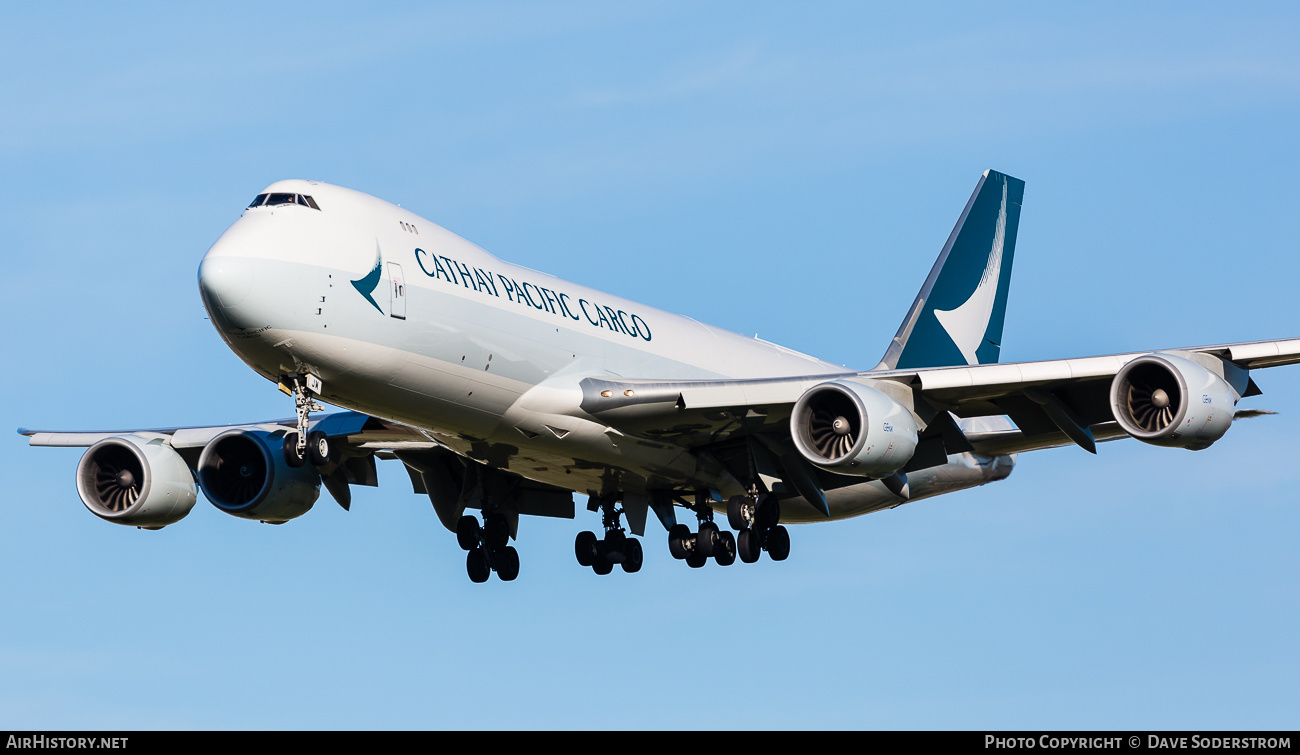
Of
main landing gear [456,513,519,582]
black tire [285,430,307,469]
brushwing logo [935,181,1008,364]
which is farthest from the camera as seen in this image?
brushwing logo [935,181,1008,364]

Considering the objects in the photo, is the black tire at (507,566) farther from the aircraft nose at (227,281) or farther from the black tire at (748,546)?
the aircraft nose at (227,281)

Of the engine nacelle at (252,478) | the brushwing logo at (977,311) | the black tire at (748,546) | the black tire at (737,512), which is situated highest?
the brushwing logo at (977,311)

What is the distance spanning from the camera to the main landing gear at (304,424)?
82.7ft

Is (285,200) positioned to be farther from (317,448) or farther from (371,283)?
(317,448)

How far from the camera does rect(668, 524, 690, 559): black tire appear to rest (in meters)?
32.5

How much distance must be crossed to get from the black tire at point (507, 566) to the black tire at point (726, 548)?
4777 millimetres

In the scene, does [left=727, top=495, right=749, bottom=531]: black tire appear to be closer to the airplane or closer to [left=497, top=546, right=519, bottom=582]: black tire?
the airplane

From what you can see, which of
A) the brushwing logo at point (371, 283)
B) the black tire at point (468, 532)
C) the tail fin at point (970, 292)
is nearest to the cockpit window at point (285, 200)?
the brushwing logo at point (371, 283)

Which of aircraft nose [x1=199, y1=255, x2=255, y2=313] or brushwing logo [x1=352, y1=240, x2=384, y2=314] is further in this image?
brushwing logo [x1=352, y1=240, x2=384, y2=314]

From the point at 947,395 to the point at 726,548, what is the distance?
20.3 ft

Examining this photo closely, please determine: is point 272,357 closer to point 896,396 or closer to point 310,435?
point 310,435

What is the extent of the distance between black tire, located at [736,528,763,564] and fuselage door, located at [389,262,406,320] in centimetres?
914

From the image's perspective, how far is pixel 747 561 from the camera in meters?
31.4

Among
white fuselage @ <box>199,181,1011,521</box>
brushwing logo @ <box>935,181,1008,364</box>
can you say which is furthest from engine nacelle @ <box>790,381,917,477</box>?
brushwing logo @ <box>935,181,1008,364</box>
